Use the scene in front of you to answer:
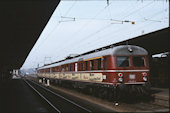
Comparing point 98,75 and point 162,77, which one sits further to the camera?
point 162,77

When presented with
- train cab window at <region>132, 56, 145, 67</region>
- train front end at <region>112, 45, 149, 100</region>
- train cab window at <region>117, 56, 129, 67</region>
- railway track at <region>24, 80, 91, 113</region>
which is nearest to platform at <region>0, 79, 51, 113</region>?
railway track at <region>24, 80, 91, 113</region>

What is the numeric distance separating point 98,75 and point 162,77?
6915 millimetres

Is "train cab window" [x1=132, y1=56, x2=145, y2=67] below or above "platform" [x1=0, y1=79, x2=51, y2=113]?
above

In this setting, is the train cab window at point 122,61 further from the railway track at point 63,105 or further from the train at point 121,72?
the railway track at point 63,105

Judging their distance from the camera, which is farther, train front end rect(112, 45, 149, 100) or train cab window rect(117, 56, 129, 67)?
train cab window rect(117, 56, 129, 67)

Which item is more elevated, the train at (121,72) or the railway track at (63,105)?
the train at (121,72)

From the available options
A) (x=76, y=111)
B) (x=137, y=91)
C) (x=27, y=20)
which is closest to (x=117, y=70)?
(x=137, y=91)

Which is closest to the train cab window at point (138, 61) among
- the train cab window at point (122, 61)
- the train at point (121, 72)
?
the train at point (121, 72)

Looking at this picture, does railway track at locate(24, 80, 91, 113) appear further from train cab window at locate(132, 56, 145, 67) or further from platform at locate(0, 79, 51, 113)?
train cab window at locate(132, 56, 145, 67)

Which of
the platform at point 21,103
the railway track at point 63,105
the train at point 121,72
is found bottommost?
the platform at point 21,103

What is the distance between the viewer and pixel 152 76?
706 inches

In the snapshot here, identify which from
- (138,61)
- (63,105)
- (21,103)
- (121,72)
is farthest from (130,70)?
(21,103)

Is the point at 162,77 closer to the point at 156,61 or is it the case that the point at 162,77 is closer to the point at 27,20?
the point at 156,61

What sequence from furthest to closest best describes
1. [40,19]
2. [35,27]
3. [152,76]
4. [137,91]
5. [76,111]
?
[152,76] < [35,27] < [40,19] < [137,91] < [76,111]
